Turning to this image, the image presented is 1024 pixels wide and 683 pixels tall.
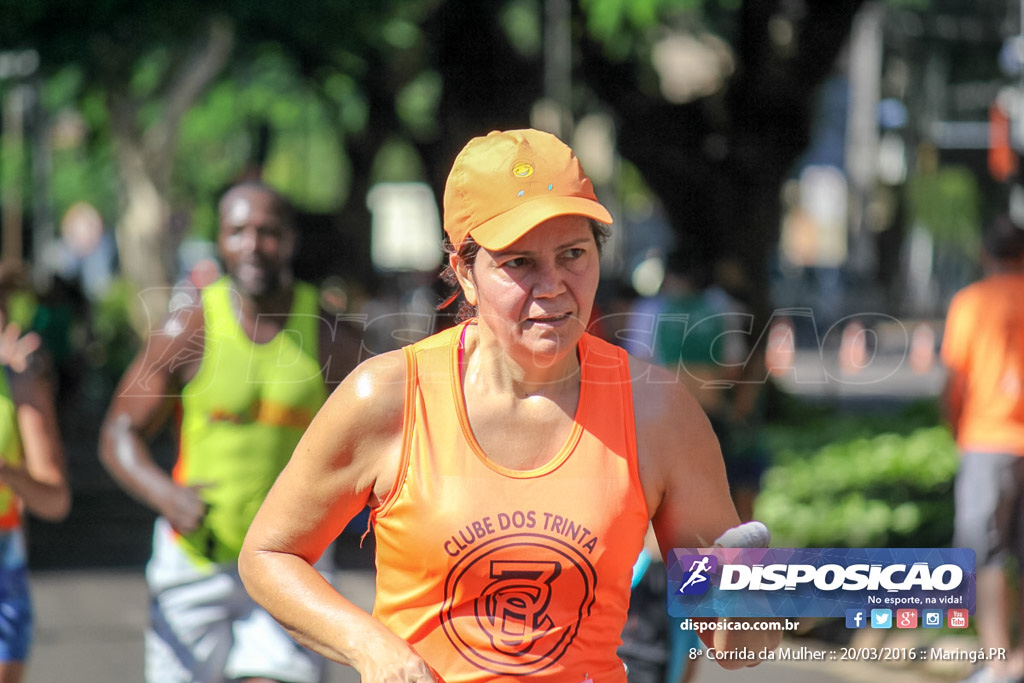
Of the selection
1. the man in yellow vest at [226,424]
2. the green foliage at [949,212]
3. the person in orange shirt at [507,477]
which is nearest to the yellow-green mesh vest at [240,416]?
the man in yellow vest at [226,424]

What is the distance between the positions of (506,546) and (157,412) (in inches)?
97.5

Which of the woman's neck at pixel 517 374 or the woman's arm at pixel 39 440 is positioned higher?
the woman's arm at pixel 39 440

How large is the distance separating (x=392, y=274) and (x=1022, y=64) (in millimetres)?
21939

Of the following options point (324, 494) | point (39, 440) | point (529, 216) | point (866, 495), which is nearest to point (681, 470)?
point (529, 216)

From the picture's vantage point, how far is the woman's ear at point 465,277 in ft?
8.44

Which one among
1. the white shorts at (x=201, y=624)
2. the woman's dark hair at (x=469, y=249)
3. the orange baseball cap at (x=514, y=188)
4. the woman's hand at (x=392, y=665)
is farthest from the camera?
the white shorts at (x=201, y=624)

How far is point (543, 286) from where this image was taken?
243 cm

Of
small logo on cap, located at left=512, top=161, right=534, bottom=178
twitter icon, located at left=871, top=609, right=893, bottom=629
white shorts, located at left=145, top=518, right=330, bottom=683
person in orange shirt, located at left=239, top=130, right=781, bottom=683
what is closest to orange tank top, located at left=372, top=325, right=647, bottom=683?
person in orange shirt, located at left=239, top=130, right=781, bottom=683

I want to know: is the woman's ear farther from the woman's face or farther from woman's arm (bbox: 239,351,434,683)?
woman's arm (bbox: 239,351,434,683)

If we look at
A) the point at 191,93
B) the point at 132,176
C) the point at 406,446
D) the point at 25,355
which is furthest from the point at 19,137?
the point at 406,446

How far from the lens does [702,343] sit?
782cm

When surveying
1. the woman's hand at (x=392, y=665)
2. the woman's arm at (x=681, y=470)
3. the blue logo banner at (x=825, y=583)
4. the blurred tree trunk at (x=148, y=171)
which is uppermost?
the blurred tree trunk at (x=148, y=171)

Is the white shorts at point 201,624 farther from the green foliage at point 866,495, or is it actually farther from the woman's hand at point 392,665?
the green foliage at point 866,495

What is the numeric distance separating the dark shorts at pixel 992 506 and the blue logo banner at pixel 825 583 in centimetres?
301
